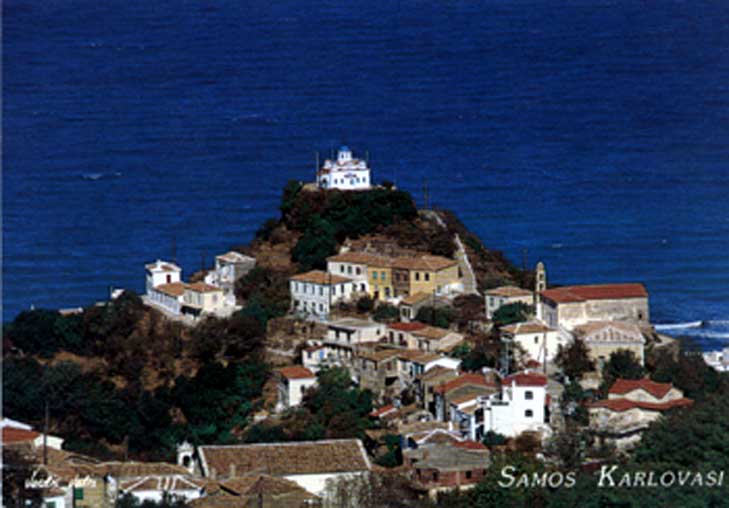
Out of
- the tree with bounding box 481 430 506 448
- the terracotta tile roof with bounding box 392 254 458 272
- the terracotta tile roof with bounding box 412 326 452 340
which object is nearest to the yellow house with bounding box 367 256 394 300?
the terracotta tile roof with bounding box 392 254 458 272

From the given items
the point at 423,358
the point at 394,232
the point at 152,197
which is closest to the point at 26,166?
the point at 152,197

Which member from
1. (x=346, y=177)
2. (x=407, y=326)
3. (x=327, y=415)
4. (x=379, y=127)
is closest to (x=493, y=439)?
(x=327, y=415)

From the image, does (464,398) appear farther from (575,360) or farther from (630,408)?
(630,408)

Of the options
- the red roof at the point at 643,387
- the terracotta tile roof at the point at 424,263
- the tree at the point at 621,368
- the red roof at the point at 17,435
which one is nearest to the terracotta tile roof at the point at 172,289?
the terracotta tile roof at the point at 424,263

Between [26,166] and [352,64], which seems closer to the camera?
[26,166]

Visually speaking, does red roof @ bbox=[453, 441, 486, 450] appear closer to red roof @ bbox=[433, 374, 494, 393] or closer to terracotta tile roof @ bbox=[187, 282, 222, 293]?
red roof @ bbox=[433, 374, 494, 393]

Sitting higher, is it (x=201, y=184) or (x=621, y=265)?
(x=201, y=184)

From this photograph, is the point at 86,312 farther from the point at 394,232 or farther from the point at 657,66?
the point at 657,66
